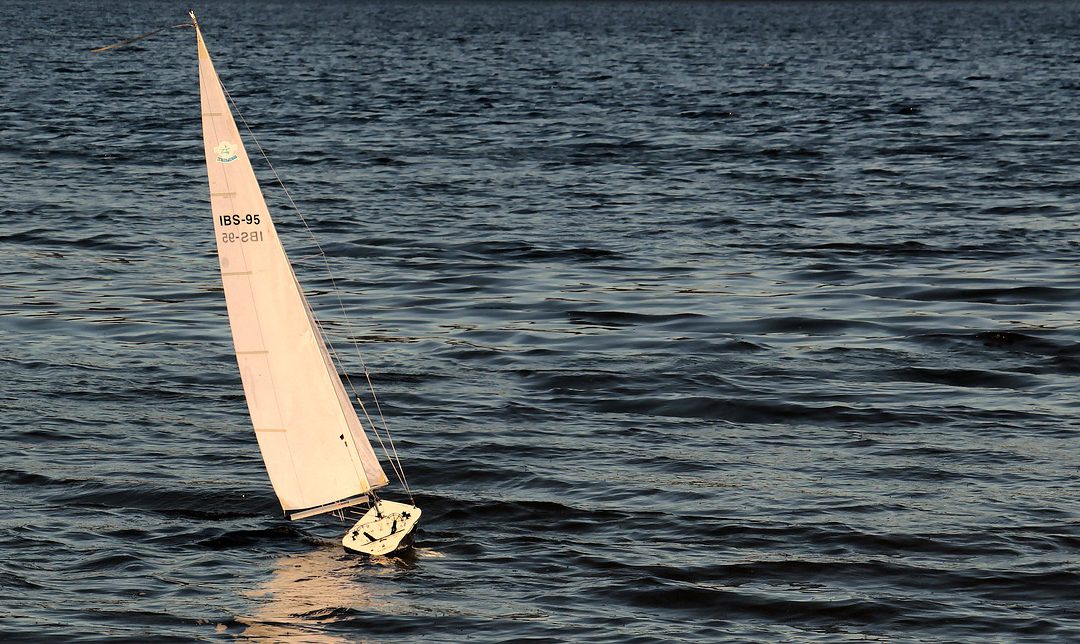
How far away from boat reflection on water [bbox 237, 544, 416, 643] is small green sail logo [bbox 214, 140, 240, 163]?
439 centimetres

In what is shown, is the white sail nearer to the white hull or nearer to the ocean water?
the white hull

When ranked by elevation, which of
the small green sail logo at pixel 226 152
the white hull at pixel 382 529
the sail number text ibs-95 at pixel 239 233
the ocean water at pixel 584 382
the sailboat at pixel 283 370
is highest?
the small green sail logo at pixel 226 152

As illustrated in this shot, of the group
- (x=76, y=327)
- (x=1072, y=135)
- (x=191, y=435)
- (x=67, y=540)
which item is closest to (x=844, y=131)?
(x=1072, y=135)

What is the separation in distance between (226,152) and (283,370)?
233cm

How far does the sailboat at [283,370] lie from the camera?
15.2 meters

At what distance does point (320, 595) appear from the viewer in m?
15.8

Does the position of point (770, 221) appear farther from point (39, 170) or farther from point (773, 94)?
point (773, 94)

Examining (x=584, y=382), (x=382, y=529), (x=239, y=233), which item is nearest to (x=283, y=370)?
(x=239, y=233)

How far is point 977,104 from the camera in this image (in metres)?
63.8

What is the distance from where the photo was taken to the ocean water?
1591 centimetres

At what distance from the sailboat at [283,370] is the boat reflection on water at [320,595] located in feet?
0.94

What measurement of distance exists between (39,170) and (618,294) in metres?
23.1

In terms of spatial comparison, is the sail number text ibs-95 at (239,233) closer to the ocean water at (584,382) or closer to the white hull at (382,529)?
the white hull at (382,529)

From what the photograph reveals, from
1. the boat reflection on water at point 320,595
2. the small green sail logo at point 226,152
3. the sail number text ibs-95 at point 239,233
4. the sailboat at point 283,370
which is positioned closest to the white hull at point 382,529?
the sailboat at point 283,370
